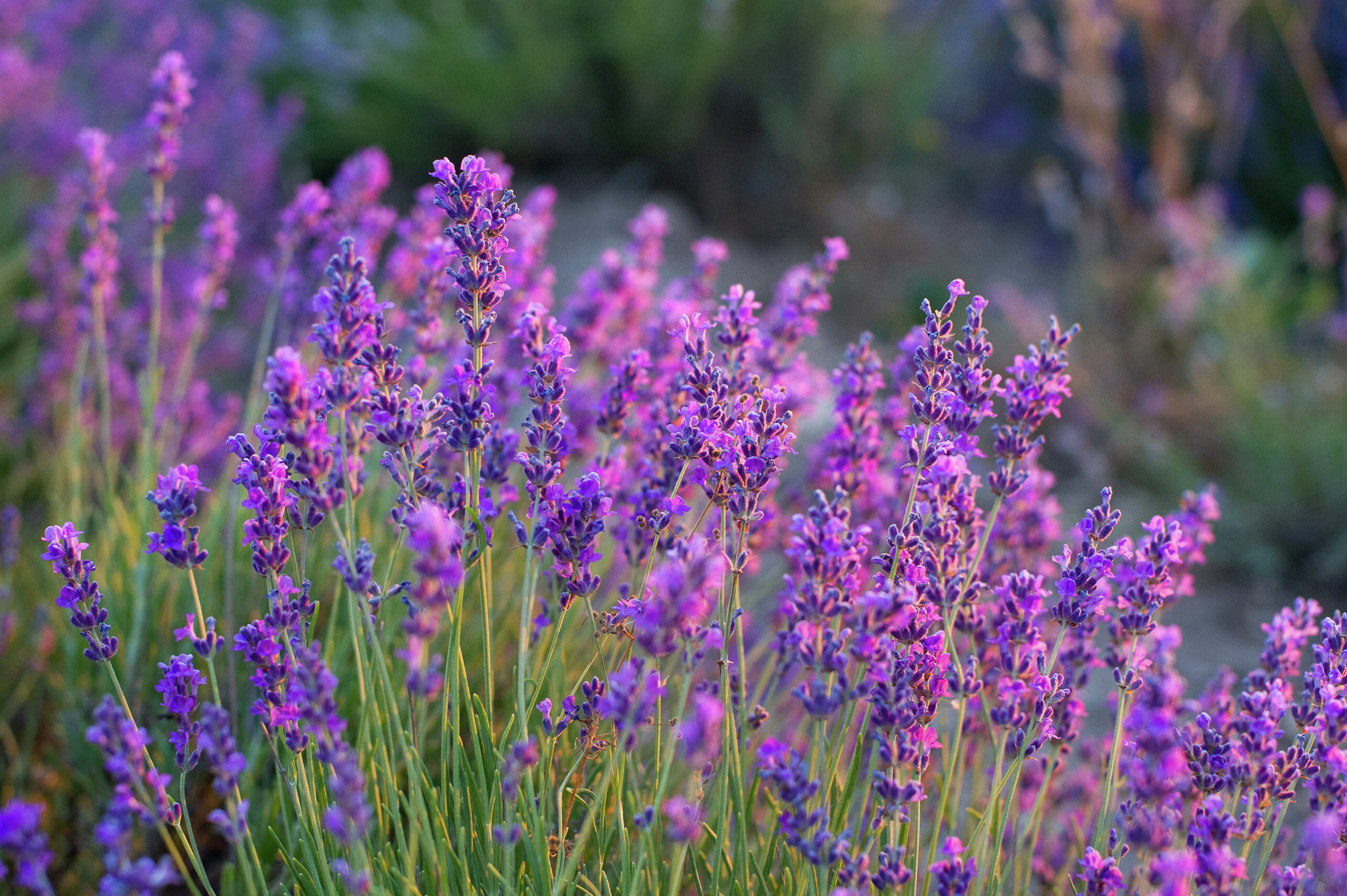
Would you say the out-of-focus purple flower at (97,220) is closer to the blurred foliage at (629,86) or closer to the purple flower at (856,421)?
the purple flower at (856,421)

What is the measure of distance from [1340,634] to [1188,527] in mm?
410

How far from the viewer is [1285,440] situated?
3688mm

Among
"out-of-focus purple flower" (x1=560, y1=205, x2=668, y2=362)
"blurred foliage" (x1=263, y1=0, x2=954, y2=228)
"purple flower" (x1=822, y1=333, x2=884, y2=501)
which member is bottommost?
"purple flower" (x1=822, y1=333, x2=884, y2=501)

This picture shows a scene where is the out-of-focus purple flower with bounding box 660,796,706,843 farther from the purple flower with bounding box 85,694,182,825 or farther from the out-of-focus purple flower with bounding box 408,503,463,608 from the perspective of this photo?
the purple flower with bounding box 85,694,182,825

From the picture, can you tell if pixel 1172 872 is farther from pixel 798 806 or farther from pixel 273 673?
pixel 273 673

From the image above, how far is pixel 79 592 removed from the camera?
1.23 m

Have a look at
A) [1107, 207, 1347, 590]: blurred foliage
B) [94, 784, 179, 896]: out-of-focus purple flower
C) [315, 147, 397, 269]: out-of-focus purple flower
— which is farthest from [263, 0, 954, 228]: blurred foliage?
[94, 784, 179, 896]: out-of-focus purple flower

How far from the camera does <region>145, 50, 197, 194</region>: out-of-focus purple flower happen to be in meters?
2.01

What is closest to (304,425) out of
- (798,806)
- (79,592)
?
(79,592)

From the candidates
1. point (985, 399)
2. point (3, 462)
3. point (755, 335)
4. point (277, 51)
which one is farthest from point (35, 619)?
point (277, 51)

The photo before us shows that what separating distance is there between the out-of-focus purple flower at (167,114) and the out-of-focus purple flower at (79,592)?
1.05 metres

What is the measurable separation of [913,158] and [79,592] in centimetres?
595

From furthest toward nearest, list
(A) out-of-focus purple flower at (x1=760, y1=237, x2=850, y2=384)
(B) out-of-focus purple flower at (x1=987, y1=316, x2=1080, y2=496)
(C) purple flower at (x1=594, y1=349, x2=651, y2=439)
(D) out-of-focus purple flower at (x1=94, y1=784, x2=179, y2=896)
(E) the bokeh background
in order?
(E) the bokeh background
(A) out-of-focus purple flower at (x1=760, y1=237, x2=850, y2=384)
(C) purple flower at (x1=594, y1=349, x2=651, y2=439)
(B) out-of-focus purple flower at (x1=987, y1=316, x2=1080, y2=496)
(D) out-of-focus purple flower at (x1=94, y1=784, x2=179, y2=896)

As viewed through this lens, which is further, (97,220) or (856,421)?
(97,220)
